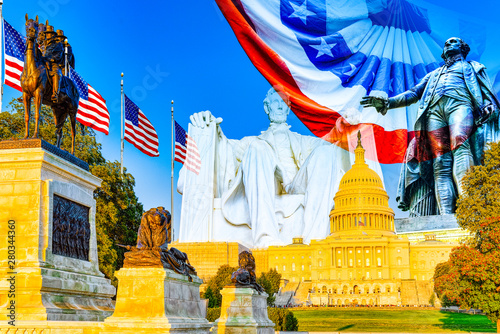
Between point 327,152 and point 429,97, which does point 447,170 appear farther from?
point 327,152

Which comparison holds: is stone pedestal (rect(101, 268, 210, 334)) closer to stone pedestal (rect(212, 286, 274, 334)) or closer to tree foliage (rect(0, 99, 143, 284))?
stone pedestal (rect(212, 286, 274, 334))

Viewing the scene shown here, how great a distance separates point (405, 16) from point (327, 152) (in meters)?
33.0

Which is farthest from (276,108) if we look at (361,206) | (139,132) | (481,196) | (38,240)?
(38,240)

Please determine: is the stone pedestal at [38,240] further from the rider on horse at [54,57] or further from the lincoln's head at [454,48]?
the lincoln's head at [454,48]

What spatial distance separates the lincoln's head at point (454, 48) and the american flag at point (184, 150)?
26625 mm

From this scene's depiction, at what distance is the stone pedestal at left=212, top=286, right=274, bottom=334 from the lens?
13859 millimetres

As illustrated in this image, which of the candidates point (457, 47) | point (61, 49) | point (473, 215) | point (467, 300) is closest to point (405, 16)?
point (457, 47)

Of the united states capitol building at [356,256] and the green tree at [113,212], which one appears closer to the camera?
the green tree at [113,212]

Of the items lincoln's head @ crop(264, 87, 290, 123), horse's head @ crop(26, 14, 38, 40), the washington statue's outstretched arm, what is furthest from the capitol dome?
horse's head @ crop(26, 14, 38, 40)

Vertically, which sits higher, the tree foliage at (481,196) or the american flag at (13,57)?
the american flag at (13,57)

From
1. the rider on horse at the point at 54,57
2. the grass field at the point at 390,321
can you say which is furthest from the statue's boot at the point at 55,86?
the grass field at the point at 390,321

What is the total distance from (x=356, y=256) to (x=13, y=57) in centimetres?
6932

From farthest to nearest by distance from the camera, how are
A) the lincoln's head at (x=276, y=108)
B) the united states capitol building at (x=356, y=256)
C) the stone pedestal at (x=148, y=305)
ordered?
the lincoln's head at (x=276, y=108)
the united states capitol building at (x=356, y=256)
the stone pedestal at (x=148, y=305)

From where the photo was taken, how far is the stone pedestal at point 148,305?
27.3 feet
